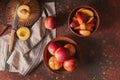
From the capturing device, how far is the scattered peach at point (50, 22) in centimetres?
91

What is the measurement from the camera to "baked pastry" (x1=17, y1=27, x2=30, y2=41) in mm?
943

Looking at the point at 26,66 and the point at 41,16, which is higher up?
the point at 41,16

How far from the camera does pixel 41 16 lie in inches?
38.0

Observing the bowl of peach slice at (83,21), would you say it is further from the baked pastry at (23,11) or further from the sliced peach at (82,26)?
the baked pastry at (23,11)

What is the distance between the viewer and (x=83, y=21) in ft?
2.91

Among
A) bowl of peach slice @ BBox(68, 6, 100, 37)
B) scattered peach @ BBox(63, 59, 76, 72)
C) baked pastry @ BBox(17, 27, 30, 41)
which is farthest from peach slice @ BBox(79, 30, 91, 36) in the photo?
baked pastry @ BBox(17, 27, 30, 41)

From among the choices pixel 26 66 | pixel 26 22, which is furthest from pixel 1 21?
pixel 26 66

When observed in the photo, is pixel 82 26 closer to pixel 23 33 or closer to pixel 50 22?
pixel 50 22

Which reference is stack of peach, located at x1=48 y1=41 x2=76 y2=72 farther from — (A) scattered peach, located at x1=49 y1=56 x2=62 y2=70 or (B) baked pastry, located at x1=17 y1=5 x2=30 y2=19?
(B) baked pastry, located at x1=17 y1=5 x2=30 y2=19

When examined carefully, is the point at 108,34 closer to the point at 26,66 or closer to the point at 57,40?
the point at 57,40

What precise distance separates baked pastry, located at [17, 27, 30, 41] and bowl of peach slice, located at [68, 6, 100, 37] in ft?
0.54

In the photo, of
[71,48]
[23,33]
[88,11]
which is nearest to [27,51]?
[23,33]

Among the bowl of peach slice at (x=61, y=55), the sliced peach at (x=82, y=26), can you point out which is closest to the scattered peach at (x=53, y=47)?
the bowl of peach slice at (x=61, y=55)

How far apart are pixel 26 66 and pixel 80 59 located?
20 centimetres
